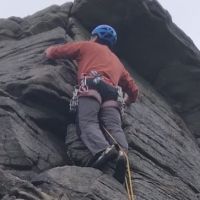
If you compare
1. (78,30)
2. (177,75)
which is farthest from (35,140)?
(177,75)

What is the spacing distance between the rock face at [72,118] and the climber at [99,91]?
0.35m

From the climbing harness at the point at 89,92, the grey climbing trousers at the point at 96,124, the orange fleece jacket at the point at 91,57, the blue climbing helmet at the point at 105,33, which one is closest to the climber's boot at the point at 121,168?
the grey climbing trousers at the point at 96,124

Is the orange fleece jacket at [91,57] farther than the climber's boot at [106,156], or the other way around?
the orange fleece jacket at [91,57]

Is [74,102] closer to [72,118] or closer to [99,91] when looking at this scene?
[99,91]

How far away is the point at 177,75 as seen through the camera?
677 inches

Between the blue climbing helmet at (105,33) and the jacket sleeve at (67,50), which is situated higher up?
the blue climbing helmet at (105,33)

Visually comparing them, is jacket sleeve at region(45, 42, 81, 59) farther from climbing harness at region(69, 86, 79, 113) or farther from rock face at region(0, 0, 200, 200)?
climbing harness at region(69, 86, 79, 113)

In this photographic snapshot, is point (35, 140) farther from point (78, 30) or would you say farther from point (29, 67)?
point (78, 30)

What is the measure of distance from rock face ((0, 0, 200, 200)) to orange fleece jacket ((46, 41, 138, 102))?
1.25 ft

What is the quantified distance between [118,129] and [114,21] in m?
5.11

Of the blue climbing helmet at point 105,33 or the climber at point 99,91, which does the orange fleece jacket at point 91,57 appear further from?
the blue climbing helmet at point 105,33

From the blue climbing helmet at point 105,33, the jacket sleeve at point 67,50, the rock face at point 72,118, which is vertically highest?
the blue climbing helmet at point 105,33

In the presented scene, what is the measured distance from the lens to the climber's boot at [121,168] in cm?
1093

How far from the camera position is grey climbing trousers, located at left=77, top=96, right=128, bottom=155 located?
450 inches
